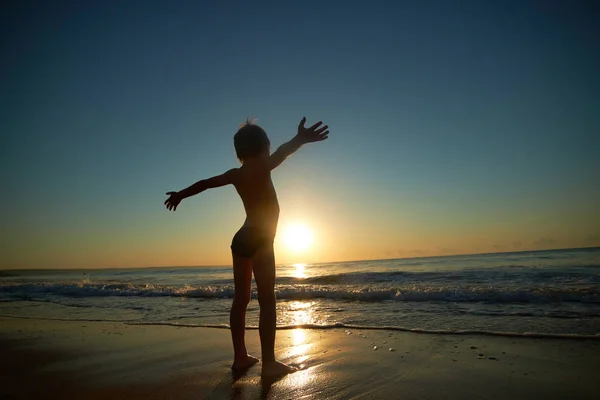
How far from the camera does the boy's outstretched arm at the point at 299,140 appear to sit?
10.0 ft

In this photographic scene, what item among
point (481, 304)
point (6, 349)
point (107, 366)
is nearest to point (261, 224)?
point (107, 366)

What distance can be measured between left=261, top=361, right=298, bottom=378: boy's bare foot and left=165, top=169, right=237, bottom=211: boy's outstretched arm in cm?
149

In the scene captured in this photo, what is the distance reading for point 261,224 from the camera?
3.10m

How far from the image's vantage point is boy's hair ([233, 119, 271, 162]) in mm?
3152

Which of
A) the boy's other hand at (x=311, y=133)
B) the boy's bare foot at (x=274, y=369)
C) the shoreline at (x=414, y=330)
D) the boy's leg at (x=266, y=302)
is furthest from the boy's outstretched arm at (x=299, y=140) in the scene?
the shoreline at (x=414, y=330)

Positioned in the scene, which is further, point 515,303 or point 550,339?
point 515,303

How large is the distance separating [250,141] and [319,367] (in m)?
2.03

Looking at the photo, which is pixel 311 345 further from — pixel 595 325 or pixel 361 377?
pixel 595 325

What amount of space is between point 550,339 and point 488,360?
4.13ft

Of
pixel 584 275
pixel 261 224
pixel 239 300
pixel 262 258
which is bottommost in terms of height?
pixel 584 275

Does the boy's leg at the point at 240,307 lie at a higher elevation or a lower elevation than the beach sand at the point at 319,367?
higher

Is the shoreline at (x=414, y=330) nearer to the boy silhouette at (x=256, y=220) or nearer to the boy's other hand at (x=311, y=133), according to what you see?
the boy silhouette at (x=256, y=220)

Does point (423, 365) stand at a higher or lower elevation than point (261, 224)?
lower

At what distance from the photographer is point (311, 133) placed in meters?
3.06
